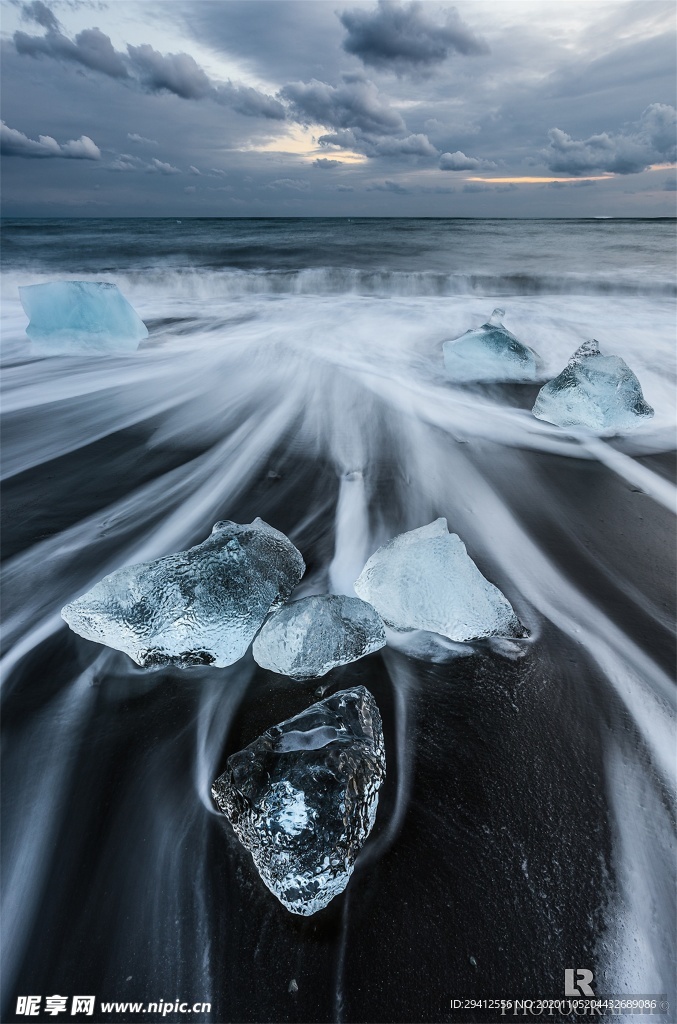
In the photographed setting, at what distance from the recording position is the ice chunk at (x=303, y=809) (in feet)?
4.26

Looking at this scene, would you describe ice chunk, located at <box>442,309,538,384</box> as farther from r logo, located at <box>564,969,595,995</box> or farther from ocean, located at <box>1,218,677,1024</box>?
r logo, located at <box>564,969,595,995</box>


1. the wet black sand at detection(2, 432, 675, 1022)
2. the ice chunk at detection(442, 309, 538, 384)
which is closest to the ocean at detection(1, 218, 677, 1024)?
the wet black sand at detection(2, 432, 675, 1022)

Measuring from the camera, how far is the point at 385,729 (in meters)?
1.83

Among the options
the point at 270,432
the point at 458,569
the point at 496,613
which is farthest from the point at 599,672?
the point at 270,432

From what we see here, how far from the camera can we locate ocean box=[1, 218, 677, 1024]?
1.31 metres

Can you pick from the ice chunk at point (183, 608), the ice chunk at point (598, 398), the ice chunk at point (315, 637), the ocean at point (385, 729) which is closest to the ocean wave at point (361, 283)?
the ice chunk at point (598, 398)

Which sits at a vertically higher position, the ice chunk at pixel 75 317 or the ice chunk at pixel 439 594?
the ice chunk at pixel 75 317

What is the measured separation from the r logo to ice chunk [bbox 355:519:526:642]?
41.2 inches

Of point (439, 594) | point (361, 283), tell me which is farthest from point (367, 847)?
point (361, 283)

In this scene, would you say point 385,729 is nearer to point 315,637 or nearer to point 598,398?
point 315,637

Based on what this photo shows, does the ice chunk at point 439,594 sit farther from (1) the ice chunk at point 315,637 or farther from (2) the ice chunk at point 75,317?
(2) the ice chunk at point 75,317

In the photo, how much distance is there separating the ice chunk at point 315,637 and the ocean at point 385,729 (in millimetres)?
86

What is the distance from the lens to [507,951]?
1308mm

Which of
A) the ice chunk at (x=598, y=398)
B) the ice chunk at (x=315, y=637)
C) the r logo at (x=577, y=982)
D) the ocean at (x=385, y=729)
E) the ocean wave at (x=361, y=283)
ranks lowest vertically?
the r logo at (x=577, y=982)
